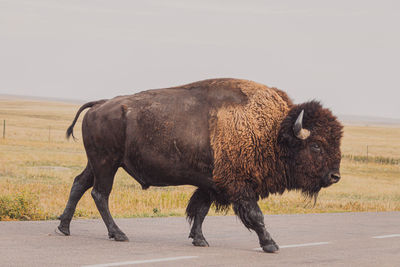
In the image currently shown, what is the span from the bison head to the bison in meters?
0.01

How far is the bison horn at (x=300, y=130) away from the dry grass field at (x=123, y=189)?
87cm

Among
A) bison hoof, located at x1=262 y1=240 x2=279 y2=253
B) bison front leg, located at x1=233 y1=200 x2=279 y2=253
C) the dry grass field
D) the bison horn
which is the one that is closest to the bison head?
the bison horn

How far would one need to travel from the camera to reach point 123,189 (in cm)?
2538

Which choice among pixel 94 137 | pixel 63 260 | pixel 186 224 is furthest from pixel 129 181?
pixel 63 260

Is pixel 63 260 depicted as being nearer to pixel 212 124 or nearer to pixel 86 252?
pixel 86 252

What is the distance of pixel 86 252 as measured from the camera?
30.0ft

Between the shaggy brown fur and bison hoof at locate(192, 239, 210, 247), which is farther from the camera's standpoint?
bison hoof at locate(192, 239, 210, 247)

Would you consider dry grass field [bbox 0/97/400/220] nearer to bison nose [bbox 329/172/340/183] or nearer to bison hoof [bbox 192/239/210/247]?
bison nose [bbox 329/172/340/183]

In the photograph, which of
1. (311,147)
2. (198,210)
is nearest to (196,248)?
(198,210)

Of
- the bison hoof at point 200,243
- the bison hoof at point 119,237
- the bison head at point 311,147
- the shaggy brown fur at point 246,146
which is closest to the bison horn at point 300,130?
the bison head at point 311,147

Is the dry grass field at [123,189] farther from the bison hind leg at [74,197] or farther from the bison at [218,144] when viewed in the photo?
the bison hind leg at [74,197]

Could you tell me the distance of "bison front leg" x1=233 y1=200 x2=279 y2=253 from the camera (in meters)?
9.86

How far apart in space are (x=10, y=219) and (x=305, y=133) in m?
5.54

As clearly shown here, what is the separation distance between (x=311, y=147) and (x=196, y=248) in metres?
1.96
